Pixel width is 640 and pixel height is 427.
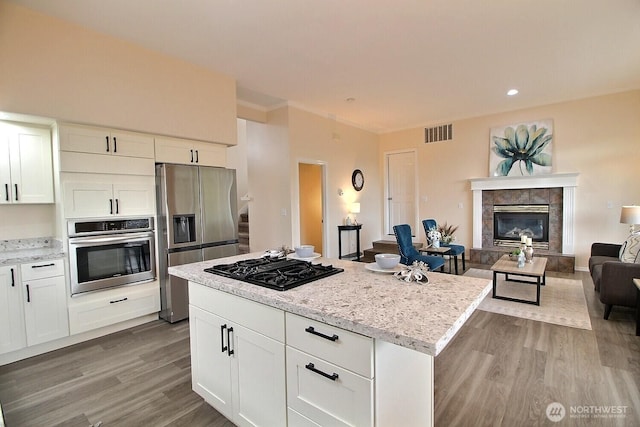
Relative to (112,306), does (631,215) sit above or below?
above

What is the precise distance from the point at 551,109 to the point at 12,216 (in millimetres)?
8055

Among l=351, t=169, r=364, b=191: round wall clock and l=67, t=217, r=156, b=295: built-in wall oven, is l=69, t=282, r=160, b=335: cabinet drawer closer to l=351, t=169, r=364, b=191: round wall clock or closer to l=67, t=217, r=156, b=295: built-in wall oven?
l=67, t=217, r=156, b=295: built-in wall oven

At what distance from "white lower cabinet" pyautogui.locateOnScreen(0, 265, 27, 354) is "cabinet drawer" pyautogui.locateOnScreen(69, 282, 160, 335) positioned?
350 mm

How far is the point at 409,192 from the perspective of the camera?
7371 mm

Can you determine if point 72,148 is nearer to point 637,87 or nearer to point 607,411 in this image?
point 607,411

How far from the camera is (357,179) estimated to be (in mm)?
6891

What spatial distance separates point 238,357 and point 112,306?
2317 millimetres

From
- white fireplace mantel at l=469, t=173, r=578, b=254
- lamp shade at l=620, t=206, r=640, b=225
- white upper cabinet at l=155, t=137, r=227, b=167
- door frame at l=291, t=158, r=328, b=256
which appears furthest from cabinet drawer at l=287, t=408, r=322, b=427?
white fireplace mantel at l=469, t=173, r=578, b=254

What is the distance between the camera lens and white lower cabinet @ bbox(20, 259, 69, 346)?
271cm

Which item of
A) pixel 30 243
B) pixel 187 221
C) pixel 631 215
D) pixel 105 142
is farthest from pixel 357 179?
pixel 30 243

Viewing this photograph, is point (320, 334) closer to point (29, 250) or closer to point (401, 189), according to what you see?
point (29, 250)

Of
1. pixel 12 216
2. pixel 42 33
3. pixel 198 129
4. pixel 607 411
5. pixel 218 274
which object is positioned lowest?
Answer: pixel 607 411

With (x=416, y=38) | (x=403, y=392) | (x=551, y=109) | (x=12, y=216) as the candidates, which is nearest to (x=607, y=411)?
(x=403, y=392)

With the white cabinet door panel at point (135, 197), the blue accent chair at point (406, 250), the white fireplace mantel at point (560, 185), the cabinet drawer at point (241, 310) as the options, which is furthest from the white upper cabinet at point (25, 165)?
the white fireplace mantel at point (560, 185)
